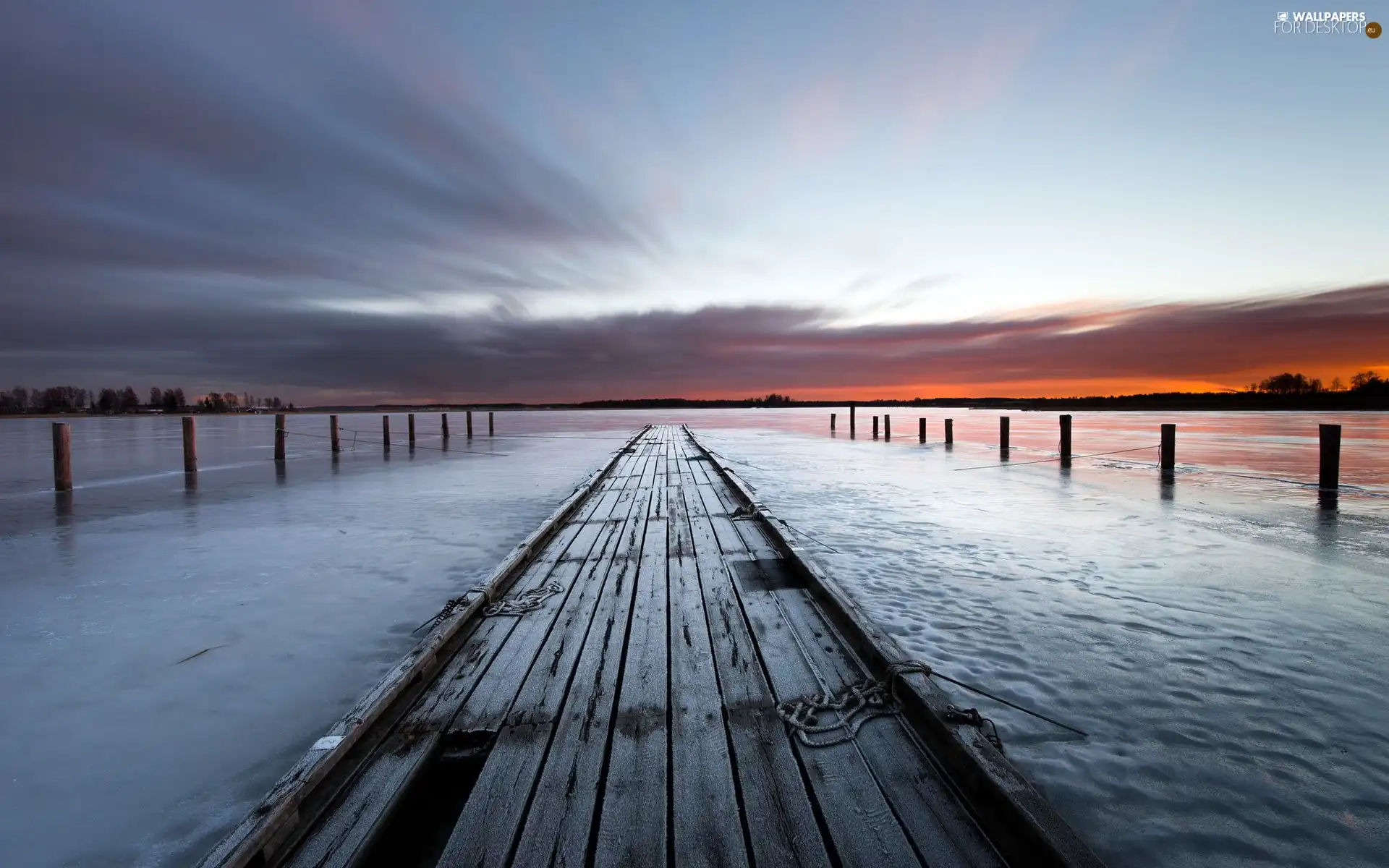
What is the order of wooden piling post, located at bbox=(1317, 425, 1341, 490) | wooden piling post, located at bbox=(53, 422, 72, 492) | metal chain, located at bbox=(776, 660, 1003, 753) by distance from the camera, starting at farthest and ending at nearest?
wooden piling post, located at bbox=(53, 422, 72, 492) < wooden piling post, located at bbox=(1317, 425, 1341, 490) < metal chain, located at bbox=(776, 660, 1003, 753)

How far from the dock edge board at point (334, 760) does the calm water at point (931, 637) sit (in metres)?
0.63

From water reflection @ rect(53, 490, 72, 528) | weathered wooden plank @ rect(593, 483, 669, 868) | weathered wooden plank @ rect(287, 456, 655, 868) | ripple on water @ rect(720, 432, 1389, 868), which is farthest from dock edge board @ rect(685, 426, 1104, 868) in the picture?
water reflection @ rect(53, 490, 72, 528)

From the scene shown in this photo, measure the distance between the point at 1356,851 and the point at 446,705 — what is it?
3.84 metres

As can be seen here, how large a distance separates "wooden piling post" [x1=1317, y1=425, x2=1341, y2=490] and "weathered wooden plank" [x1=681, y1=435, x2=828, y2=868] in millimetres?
12649

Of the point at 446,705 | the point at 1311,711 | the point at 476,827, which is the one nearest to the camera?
the point at 476,827

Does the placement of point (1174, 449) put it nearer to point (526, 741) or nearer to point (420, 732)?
point (526, 741)

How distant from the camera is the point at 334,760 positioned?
246 cm

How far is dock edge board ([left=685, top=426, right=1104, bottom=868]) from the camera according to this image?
1.97 meters

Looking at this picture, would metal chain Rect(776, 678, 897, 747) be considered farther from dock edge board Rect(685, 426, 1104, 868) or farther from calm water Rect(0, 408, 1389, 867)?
calm water Rect(0, 408, 1389, 867)

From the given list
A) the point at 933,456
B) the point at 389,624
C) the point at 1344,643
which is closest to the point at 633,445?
the point at 933,456

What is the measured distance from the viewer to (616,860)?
6.72ft

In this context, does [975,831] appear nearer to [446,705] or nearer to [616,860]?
[616,860]

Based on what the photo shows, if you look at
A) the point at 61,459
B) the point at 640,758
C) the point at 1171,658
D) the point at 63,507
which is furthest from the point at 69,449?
the point at 1171,658

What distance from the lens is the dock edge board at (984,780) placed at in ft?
6.48
